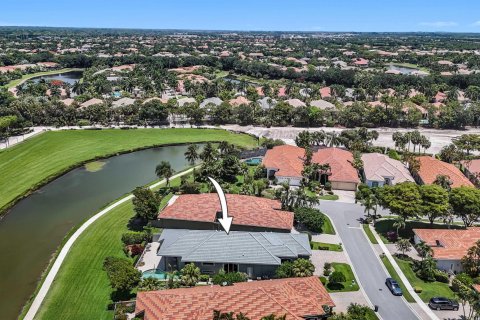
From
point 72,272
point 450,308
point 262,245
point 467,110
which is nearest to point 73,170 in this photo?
point 72,272

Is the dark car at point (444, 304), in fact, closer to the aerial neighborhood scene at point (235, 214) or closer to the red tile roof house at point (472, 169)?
the aerial neighborhood scene at point (235, 214)

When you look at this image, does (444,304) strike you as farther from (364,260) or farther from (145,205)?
(145,205)

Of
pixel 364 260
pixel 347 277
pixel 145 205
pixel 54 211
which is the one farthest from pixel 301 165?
pixel 54 211

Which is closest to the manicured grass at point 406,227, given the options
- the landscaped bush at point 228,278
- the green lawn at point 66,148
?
the landscaped bush at point 228,278

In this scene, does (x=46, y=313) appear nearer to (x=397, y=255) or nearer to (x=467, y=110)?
(x=397, y=255)

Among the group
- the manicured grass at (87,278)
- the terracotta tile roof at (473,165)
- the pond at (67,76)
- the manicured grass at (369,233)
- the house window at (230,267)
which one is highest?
the pond at (67,76)

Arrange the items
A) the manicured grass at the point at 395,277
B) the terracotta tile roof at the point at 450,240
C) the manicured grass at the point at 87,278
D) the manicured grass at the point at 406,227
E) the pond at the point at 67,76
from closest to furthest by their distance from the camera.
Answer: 1. the manicured grass at the point at 87,278
2. the manicured grass at the point at 395,277
3. the terracotta tile roof at the point at 450,240
4. the manicured grass at the point at 406,227
5. the pond at the point at 67,76
